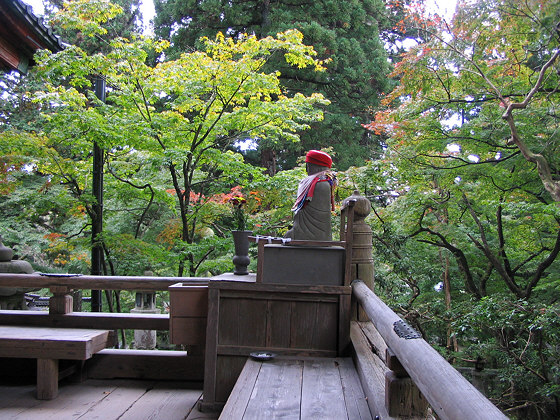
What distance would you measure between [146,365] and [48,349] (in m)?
0.87

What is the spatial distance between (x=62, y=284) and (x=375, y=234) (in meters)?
5.08

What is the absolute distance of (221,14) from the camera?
11461 mm

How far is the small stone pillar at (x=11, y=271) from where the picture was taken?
182 inches

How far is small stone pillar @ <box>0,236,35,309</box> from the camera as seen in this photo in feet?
15.2

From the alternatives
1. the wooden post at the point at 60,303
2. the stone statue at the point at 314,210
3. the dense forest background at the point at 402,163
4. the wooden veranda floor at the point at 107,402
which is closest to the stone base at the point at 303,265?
the stone statue at the point at 314,210

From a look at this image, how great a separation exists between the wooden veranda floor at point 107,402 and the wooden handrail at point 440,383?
6.76ft

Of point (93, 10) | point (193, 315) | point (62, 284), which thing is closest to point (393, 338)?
point (193, 315)

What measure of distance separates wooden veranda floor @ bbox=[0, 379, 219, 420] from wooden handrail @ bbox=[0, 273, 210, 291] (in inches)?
32.4

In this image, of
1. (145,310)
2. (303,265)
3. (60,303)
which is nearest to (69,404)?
(60,303)

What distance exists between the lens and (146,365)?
3920 mm

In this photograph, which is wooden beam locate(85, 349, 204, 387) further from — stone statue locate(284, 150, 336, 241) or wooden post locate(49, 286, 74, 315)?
stone statue locate(284, 150, 336, 241)

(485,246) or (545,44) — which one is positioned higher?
(545,44)

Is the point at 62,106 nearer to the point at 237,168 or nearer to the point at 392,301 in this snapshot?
the point at 237,168

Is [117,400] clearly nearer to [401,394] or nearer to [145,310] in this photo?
[401,394]
